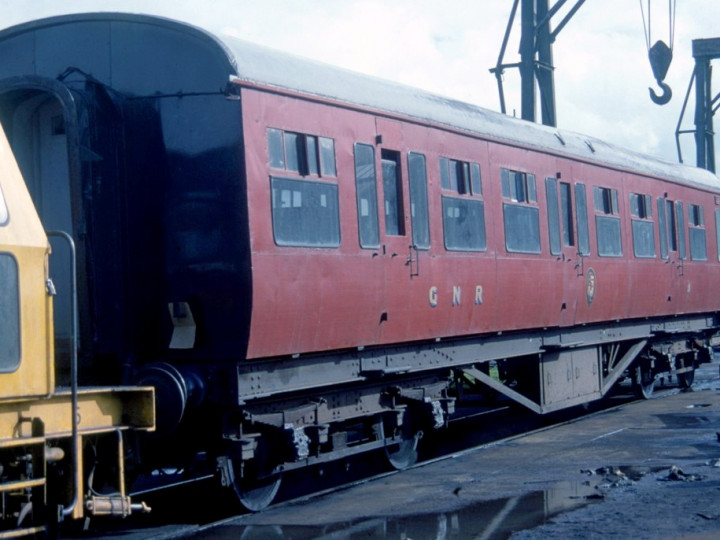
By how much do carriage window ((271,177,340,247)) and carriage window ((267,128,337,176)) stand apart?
0.11 m

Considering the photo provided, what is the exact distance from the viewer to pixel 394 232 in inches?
432

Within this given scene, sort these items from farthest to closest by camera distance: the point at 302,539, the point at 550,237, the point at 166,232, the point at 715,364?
the point at 715,364 → the point at 550,237 → the point at 166,232 → the point at 302,539

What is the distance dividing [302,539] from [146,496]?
2.61 meters

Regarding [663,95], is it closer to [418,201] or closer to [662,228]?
[662,228]

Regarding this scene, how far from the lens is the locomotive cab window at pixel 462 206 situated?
1191 centimetres

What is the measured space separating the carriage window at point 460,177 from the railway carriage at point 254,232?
26 mm

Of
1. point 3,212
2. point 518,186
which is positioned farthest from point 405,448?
point 3,212

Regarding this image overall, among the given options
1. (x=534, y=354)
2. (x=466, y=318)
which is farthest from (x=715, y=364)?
(x=466, y=318)

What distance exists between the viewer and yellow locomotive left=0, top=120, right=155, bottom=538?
6449 mm

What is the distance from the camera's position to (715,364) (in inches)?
1116

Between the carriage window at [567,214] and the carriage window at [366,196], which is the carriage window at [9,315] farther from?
the carriage window at [567,214]

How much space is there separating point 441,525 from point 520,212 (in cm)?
542

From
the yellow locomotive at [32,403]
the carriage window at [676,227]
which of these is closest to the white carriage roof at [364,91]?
the carriage window at [676,227]

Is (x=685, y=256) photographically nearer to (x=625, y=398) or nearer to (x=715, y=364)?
(x=625, y=398)
